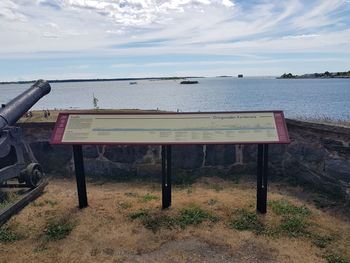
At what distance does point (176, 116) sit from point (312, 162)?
2614 mm

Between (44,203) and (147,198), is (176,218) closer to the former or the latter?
(147,198)

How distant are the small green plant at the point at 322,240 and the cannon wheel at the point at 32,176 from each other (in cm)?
473

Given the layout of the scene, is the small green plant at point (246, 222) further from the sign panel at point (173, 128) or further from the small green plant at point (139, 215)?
the small green plant at point (139, 215)

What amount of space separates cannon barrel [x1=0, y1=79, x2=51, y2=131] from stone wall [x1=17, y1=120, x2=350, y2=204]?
3.23ft

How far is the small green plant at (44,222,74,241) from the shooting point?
520 cm

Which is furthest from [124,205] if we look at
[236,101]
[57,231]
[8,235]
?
[236,101]

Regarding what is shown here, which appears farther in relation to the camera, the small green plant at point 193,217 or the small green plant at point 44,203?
the small green plant at point 44,203

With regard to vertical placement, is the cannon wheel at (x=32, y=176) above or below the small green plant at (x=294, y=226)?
above

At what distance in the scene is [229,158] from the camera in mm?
7844

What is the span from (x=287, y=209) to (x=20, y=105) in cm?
496

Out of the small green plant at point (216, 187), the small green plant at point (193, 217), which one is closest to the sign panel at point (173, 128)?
the small green plant at point (193, 217)

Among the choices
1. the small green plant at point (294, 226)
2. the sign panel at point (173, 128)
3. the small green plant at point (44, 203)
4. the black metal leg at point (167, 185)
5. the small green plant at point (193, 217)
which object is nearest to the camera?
the small green plant at point (294, 226)

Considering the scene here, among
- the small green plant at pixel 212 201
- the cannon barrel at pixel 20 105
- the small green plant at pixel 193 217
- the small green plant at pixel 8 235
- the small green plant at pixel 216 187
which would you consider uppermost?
the cannon barrel at pixel 20 105

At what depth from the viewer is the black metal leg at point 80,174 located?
20.1ft
